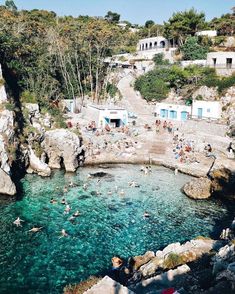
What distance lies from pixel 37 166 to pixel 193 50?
4171 cm

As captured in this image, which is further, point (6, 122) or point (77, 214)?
point (6, 122)

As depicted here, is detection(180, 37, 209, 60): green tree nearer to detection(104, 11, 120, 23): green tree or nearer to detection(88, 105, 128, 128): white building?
detection(88, 105, 128, 128): white building

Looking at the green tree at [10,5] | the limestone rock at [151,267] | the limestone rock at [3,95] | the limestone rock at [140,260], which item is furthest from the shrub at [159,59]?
the limestone rock at [151,267]

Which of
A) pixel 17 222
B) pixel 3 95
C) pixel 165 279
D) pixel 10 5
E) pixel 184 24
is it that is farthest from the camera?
pixel 10 5

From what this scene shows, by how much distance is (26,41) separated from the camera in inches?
2124

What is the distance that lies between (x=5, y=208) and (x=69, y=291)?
13637 mm

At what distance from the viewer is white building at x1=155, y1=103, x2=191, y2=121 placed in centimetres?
5209

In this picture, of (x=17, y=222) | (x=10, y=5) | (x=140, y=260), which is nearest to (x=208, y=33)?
(x=10, y=5)

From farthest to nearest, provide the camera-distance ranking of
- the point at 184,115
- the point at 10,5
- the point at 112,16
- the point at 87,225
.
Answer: the point at 112,16 → the point at 10,5 → the point at 184,115 → the point at 87,225

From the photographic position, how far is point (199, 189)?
30.6 m

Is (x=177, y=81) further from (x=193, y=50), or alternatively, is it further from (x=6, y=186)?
(x=6, y=186)

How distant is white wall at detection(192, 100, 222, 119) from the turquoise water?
18.4 m

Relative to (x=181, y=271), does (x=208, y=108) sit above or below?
above

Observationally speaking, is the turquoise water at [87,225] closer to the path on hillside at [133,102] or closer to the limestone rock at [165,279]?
the limestone rock at [165,279]
